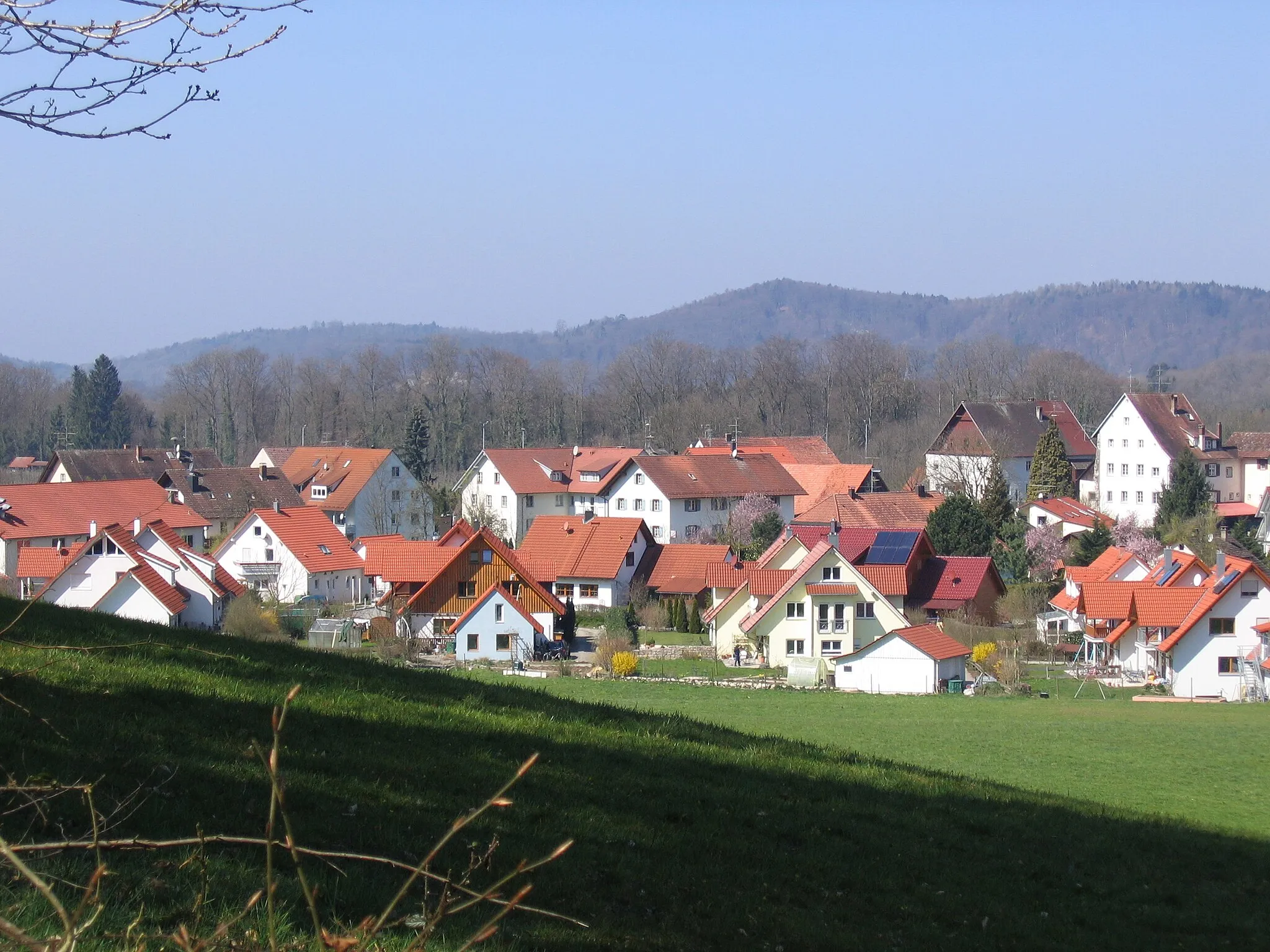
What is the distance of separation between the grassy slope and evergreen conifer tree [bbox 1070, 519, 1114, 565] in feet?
139

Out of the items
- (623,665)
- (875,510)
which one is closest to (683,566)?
(875,510)

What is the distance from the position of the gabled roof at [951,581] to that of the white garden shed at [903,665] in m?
8.70

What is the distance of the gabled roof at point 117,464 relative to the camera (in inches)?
2803

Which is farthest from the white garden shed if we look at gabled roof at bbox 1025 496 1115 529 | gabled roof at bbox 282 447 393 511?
gabled roof at bbox 282 447 393 511

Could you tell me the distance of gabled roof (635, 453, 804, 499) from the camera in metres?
65.8

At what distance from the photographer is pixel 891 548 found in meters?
45.5

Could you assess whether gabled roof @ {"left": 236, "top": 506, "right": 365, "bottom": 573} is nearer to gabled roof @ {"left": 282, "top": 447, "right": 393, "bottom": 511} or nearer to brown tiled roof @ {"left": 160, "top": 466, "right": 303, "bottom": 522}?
brown tiled roof @ {"left": 160, "top": 466, "right": 303, "bottom": 522}

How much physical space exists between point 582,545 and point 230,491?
2166 cm

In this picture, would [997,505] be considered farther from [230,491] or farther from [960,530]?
[230,491]

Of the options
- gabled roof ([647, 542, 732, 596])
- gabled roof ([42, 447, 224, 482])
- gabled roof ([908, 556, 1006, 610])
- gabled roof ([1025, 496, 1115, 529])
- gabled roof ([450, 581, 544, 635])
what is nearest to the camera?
gabled roof ([450, 581, 544, 635])

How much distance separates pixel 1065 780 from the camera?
1759 centimetres

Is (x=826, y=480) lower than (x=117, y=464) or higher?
lower

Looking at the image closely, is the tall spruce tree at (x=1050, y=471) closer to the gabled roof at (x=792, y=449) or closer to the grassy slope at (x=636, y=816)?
the gabled roof at (x=792, y=449)

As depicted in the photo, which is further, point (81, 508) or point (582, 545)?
point (81, 508)
